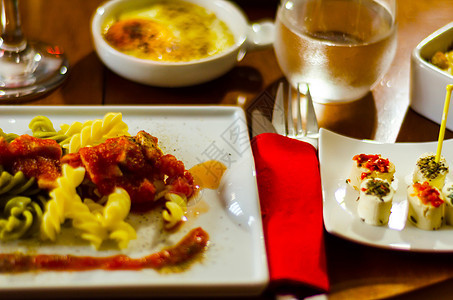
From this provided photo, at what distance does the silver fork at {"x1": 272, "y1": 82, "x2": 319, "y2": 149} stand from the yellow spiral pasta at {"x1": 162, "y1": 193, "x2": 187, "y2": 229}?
46cm

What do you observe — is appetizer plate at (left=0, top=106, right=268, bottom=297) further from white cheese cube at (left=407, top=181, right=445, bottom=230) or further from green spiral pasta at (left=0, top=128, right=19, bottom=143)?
white cheese cube at (left=407, top=181, right=445, bottom=230)

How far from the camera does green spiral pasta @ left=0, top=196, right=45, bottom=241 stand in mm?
1256

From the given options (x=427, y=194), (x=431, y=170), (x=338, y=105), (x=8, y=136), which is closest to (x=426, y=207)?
(x=427, y=194)

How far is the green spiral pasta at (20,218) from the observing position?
49.4 inches

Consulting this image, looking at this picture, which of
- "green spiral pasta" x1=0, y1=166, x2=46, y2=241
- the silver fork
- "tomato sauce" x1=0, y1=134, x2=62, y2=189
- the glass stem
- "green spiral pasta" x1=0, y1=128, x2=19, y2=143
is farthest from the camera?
the glass stem

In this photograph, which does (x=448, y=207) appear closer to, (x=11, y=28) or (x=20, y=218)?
(x=20, y=218)

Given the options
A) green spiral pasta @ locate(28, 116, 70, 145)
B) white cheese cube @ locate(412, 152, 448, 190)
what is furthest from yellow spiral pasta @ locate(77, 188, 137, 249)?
white cheese cube @ locate(412, 152, 448, 190)

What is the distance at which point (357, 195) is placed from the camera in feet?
4.80

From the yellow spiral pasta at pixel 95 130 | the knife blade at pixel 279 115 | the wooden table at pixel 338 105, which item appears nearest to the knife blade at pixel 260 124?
the knife blade at pixel 279 115

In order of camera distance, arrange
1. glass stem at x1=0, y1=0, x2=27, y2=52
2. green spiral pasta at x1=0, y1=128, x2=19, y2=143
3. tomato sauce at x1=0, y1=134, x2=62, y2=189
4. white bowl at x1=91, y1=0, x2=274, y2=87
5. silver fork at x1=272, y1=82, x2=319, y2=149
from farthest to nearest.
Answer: glass stem at x1=0, y1=0, x2=27, y2=52 → white bowl at x1=91, y1=0, x2=274, y2=87 → silver fork at x1=272, y1=82, x2=319, y2=149 → green spiral pasta at x1=0, y1=128, x2=19, y2=143 → tomato sauce at x1=0, y1=134, x2=62, y2=189

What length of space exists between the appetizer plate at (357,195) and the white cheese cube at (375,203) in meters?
0.02

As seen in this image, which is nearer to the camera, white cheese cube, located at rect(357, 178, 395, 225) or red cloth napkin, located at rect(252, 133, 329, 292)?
red cloth napkin, located at rect(252, 133, 329, 292)

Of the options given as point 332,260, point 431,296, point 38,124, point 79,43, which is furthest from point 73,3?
point 431,296

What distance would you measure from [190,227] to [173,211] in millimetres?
55
